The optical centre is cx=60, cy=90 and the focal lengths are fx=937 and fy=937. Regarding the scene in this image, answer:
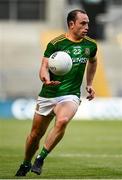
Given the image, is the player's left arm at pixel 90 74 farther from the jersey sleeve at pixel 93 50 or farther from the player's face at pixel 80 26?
the player's face at pixel 80 26

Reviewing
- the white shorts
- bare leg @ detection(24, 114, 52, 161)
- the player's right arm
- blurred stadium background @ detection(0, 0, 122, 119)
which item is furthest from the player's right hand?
blurred stadium background @ detection(0, 0, 122, 119)

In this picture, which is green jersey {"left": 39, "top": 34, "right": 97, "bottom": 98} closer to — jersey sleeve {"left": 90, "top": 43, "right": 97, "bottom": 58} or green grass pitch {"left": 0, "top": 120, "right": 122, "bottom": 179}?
jersey sleeve {"left": 90, "top": 43, "right": 97, "bottom": 58}

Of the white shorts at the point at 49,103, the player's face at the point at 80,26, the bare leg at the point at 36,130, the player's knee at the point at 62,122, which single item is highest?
the player's face at the point at 80,26

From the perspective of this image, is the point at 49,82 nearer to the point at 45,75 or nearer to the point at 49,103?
the point at 45,75

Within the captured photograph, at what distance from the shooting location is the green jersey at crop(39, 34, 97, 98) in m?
14.0

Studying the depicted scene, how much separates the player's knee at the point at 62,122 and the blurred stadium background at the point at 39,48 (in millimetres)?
21409

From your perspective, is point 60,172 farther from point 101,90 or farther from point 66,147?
point 101,90

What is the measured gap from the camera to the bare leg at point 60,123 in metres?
13.7

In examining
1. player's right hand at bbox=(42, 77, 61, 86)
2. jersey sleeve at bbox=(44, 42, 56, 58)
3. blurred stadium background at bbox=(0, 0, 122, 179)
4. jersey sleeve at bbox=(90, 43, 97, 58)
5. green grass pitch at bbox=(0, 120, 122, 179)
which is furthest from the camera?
blurred stadium background at bbox=(0, 0, 122, 179)

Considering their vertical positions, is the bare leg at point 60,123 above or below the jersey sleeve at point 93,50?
below

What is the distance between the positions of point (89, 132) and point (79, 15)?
1519 centimetres

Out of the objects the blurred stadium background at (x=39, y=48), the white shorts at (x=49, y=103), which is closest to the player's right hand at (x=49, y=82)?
the white shorts at (x=49, y=103)

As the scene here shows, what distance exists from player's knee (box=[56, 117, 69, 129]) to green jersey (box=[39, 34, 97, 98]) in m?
0.54

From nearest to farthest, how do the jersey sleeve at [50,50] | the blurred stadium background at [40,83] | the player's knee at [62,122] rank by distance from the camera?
the player's knee at [62,122] < the jersey sleeve at [50,50] < the blurred stadium background at [40,83]
